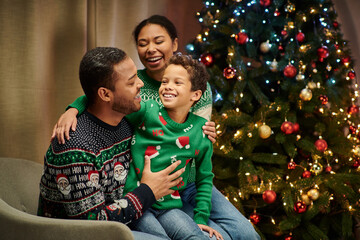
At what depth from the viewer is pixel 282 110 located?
116 inches

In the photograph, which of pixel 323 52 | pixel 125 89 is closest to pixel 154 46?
pixel 125 89

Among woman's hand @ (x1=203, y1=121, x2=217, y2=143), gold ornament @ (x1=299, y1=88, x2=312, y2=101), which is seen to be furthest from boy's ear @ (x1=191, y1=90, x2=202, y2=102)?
gold ornament @ (x1=299, y1=88, x2=312, y2=101)

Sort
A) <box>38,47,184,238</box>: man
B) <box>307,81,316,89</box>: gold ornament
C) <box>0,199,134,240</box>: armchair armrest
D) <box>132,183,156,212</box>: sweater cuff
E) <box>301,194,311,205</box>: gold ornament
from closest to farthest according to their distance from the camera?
<box>0,199,134,240</box>: armchair armrest < <box>38,47,184,238</box>: man < <box>132,183,156,212</box>: sweater cuff < <box>301,194,311,205</box>: gold ornament < <box>307,81,316,89</box>: gold ornament

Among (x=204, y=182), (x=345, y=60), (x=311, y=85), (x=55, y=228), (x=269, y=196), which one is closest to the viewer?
(x=55, y=228)

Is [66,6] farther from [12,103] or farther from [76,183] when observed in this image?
[76,183]

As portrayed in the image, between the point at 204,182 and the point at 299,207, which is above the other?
the point at 204,182

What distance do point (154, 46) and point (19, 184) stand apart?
41.8 inches

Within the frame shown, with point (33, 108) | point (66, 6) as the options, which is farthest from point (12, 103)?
point (66, 6)

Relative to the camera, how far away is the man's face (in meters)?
1.76

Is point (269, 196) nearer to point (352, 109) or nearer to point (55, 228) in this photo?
point (352, 109)

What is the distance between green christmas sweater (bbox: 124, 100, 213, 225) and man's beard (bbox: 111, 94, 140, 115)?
0.13 meters

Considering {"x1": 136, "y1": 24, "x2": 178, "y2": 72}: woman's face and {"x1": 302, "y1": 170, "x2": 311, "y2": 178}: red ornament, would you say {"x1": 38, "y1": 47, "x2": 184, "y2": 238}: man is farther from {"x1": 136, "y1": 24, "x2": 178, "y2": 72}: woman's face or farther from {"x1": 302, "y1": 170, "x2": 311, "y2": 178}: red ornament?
{"x1": 302, "y1": 170, "x2": 311, "y2": 178}: red ornament

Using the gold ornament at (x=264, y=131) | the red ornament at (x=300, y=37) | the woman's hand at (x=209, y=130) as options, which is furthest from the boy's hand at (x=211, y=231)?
the red ornament at (x=300, y=37)

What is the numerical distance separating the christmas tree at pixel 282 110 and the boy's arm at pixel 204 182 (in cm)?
90
